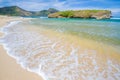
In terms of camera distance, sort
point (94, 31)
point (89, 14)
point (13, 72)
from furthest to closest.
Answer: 1. point (89, 14)
2. point (94, 31)
3. point (13, 72)

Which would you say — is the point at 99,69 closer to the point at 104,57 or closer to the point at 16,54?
the point at 104,57

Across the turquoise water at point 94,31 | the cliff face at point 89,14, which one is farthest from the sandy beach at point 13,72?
the cliff face at point 89,14

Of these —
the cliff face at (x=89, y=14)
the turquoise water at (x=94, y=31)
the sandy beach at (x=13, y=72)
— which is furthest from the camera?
the cliff face at (x=89, y=14)

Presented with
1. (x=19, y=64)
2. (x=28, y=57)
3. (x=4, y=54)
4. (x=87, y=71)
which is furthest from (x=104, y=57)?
(x=4, y=54)

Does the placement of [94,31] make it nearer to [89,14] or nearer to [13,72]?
[13,72]

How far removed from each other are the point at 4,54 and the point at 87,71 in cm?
337

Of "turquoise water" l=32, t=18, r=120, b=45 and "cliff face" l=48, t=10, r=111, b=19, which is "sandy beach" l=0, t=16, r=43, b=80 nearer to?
"turquoise water" l=32, t=18, r=120, b=45

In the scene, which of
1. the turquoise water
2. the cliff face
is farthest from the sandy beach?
the cliff face

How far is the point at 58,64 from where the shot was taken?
591 cm

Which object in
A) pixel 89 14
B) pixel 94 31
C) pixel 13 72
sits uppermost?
pixel 13 72

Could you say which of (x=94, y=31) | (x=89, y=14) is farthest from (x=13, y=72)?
(x=89, y=14)

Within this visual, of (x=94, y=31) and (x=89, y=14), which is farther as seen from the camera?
(x=89, y=14)

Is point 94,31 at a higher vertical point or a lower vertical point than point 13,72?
lower

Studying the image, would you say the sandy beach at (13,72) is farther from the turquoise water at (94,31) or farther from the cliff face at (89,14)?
the cliff face at (89,14)
